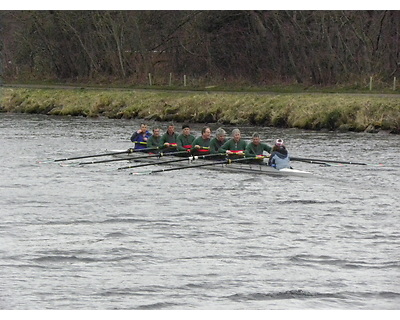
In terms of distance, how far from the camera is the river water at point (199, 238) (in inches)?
589

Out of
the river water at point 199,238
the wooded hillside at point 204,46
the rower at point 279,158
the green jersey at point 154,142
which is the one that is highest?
the wooded hillside at point 204,46

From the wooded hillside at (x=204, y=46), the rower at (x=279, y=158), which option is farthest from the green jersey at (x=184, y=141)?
the wooded hillside at (x=204, y=46)

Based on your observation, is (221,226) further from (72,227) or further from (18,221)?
(18,221)

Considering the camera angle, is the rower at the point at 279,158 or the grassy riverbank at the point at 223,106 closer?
the rower at the point at 279,158

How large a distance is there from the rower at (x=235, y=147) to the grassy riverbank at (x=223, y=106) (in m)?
12.0

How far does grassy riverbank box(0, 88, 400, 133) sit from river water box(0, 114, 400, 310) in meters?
8.77

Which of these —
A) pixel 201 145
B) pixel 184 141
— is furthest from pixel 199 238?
pixel 184 141

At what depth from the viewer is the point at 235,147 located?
27.8 meters

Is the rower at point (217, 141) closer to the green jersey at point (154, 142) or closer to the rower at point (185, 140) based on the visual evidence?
the rower at point (185, 140)

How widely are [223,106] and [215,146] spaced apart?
58.8 feet

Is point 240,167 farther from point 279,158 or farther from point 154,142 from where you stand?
point 154,142

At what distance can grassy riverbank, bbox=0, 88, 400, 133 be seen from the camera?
39594 mm

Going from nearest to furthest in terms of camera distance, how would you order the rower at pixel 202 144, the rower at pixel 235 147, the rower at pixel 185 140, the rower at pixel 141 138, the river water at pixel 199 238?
the river water at pixel 199 238, the rower at pixel 235 147, the rower at pixel 202 144, the rower at pixel 185 140, the rower at pixel 141 138

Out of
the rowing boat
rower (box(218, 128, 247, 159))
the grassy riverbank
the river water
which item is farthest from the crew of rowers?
the grassy riverbank
